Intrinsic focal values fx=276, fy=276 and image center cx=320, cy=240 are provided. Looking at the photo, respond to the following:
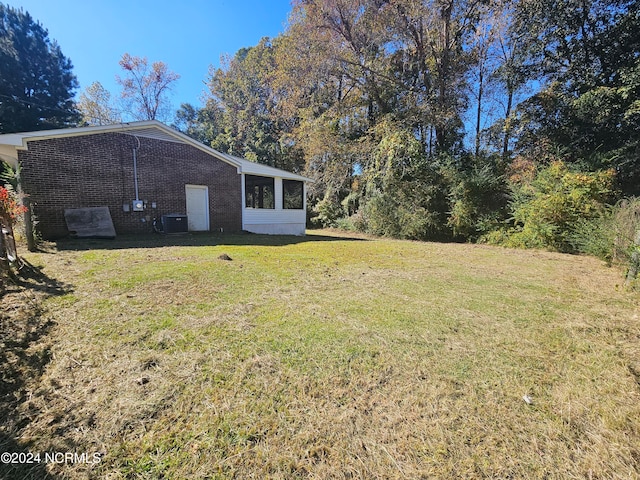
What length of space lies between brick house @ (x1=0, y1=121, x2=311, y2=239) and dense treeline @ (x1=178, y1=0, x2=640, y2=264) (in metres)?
4.77

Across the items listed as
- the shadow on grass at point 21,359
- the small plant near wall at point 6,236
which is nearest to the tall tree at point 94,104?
the small plant near wall at point 6,236

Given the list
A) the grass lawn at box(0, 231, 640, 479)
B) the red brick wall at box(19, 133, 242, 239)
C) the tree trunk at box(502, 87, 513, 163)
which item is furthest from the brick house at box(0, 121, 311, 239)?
the tree trunk at box(502, 87, 513, 163)

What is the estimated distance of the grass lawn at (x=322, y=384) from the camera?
57.1 inches

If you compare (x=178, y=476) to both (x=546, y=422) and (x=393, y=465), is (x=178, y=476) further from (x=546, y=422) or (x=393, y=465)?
(x=546, y=422)

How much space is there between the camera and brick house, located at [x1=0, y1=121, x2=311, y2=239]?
7.84 metres

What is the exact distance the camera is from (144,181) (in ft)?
31.8

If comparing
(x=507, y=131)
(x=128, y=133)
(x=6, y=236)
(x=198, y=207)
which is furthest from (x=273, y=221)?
(x=507, y=131)

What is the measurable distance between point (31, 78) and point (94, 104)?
3795mm

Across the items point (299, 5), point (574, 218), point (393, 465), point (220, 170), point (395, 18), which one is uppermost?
point (299, 5)

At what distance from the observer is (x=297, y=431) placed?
5.29 feet

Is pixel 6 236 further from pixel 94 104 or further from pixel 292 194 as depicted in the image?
pixel 94 104

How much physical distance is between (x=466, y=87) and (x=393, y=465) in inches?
682

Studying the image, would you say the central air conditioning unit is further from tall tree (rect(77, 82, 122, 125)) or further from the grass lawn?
tall tree (rect(77, 82, 122, 125))

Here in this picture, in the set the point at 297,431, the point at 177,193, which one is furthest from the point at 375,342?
the point at 177,193
